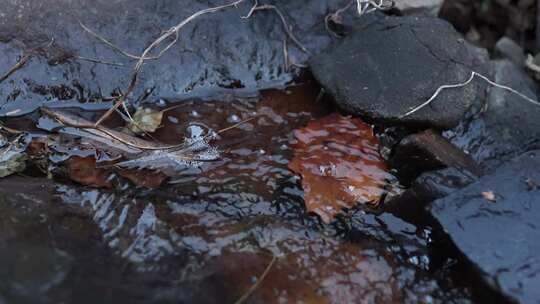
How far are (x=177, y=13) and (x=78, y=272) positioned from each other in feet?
4.83

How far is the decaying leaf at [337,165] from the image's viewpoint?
98.1 inches

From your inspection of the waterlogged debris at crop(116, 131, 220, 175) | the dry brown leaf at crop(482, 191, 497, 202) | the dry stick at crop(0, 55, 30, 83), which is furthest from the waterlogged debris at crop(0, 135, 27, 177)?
the dry brown leaf at crop(482, 191, 497, 202)

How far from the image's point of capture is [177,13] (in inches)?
117

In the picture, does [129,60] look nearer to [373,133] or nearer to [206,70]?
[206,70]

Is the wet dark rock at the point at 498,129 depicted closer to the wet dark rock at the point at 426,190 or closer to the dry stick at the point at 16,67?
the wet dark rock at the point at 426,190

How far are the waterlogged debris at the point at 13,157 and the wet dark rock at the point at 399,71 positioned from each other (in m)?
1.41

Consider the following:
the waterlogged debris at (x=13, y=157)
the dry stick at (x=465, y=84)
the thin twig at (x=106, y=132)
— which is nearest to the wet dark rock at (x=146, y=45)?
the thin twig at (x=106, y=132)

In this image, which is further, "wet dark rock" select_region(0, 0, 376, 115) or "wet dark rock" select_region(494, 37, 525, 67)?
"wet dark rock" select_region(494, 37, 525, 67)

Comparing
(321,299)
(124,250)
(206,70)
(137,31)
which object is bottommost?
(321,299)

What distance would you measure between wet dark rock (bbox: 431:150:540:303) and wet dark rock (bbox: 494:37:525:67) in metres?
1.18

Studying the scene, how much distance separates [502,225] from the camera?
2.22 meters

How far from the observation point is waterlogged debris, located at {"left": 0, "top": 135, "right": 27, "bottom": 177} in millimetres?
2476

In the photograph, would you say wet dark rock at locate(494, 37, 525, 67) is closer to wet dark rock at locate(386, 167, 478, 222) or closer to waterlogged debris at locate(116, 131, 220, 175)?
wet dark rock at locate(386, 167, 478, 222)

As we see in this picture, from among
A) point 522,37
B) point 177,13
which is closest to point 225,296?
point 177,13
